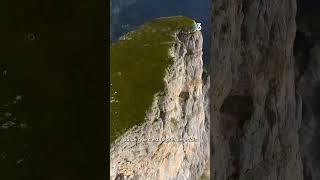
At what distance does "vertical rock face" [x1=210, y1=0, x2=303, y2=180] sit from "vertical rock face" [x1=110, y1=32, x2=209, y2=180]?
1522 mm

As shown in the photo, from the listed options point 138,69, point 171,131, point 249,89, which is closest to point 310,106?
point 171,131

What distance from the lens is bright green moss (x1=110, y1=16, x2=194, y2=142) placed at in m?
6.80

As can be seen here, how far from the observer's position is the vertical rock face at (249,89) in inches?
211

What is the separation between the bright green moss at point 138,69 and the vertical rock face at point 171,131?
131 mm

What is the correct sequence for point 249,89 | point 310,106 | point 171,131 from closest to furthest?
point 249,89 < point 171,131 < point 310,106

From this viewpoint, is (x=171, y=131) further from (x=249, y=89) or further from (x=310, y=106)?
(x=249, y=89)

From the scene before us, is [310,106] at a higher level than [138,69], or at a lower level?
lower

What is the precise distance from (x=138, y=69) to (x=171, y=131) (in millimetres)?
1369

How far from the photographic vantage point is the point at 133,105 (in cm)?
697

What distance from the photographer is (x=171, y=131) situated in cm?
831
